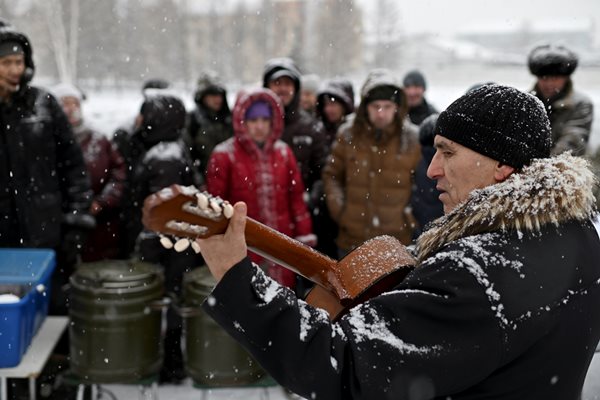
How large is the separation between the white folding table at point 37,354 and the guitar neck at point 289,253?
1.90 meters

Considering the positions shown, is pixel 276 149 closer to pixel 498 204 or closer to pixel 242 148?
pixel 242 148

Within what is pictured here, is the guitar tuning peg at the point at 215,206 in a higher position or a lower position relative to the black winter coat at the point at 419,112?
higher

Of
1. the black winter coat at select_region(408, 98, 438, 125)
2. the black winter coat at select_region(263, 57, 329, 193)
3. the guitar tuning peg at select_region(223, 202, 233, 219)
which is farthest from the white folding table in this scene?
the black winter coat at select_region(408, 98, 438, 125)

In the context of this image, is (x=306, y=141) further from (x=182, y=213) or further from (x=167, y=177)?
(x=182, y=213)

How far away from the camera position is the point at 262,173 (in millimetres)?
4391

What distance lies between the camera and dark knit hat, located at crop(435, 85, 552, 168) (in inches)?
60.5

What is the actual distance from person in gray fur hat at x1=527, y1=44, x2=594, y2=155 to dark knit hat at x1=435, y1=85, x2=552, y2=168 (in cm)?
346

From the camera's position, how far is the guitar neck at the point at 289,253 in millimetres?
1693

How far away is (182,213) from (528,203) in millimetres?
787

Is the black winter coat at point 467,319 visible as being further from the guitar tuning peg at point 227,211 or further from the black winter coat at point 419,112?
the black winter coat at point 419,112

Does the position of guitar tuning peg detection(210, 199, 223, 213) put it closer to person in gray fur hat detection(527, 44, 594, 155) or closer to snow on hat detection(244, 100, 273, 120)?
snow on hat detection(244, 100, 273, 120)

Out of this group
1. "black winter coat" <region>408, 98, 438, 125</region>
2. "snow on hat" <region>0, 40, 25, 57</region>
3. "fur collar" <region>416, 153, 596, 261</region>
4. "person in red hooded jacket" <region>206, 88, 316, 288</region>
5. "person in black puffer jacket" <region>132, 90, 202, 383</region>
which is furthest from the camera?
"black winter coat" <region>408, 98, 438, 125</region>

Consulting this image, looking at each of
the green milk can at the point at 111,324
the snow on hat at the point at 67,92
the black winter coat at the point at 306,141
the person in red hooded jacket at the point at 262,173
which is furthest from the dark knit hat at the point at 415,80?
the green milk can at the point at 111,324

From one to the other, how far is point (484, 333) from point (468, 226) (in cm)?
27
